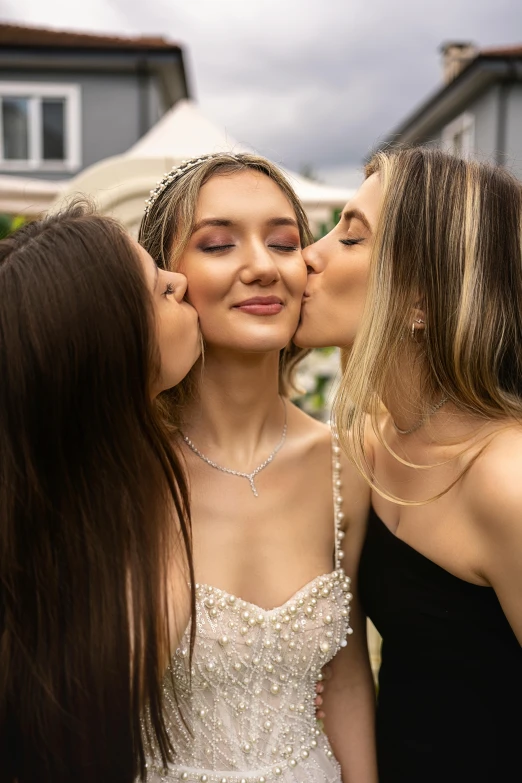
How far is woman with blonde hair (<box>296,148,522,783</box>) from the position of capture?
2002 millimetres

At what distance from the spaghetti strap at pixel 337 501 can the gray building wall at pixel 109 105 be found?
16.9 metres

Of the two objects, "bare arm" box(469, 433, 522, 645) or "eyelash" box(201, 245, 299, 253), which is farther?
"eyelash" box(201, 245, 299, 253)

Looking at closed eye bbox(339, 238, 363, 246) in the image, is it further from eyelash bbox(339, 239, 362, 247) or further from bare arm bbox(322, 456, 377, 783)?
bare arm bbox(322, 456, 377, 783)

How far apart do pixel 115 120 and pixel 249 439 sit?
17233 mm

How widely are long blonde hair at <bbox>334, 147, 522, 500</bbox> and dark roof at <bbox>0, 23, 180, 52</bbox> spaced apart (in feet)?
54.6

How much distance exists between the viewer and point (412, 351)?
2.25m

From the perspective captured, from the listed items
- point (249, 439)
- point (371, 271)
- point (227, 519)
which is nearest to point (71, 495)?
point (227, 519)

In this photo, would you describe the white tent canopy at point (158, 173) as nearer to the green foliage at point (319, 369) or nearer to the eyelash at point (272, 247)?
the eyelash at point (272, 247)

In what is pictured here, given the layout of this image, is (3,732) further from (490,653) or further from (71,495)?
(490,653)

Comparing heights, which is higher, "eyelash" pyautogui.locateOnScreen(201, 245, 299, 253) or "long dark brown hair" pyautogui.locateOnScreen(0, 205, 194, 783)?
"eyelash" pyautogui.locateOnScreen(201, 245, 299, 253)

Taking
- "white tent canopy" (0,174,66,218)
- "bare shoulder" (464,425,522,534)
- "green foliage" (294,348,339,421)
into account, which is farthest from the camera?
"white tent canopy" (0,174,66,218)

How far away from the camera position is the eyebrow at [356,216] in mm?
2338

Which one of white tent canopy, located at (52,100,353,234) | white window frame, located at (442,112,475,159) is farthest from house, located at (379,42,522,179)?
white tent canopy, located at (52,100,353,234)

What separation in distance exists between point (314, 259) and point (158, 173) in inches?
104
